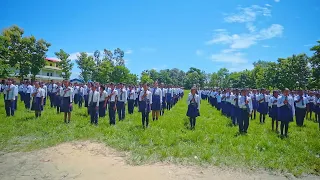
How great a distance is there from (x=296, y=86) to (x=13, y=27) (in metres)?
50.6

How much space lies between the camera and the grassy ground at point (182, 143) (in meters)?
7.89

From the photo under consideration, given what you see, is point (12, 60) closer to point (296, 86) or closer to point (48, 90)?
point (48, 90)

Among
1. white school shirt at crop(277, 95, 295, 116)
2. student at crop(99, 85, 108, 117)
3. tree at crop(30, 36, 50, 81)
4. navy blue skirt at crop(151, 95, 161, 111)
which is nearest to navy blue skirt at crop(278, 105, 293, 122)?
white school shirt at crop(277, 95, 295, 116)

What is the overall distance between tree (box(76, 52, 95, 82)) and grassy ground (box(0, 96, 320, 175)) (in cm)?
5713

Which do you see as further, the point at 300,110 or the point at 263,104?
the point at 263,104

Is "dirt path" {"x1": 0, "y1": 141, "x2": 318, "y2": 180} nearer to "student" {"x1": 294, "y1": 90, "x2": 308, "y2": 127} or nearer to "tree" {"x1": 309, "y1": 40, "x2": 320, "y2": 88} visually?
"student" {"x1": 294, "y1": 90, "x2": 308, "y2": 127}

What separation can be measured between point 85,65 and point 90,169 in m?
64.3

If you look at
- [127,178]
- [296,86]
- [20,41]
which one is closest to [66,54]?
[20,41]

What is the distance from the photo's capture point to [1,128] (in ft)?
37.0

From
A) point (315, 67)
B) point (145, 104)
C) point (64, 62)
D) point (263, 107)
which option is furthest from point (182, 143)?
point (64, 62)

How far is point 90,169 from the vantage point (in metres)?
6.95

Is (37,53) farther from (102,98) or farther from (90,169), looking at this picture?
(90,169)

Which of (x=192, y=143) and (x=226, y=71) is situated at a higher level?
(x=226, y=71)

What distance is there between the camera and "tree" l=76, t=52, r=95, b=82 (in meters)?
68.2
